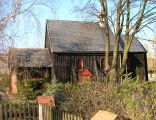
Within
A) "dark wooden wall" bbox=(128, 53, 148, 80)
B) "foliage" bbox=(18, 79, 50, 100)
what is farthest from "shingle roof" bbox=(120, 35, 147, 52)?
"foliage" bbox=(18, 79, 50, 100)

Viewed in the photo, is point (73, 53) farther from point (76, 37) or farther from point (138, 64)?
point (138, 64)

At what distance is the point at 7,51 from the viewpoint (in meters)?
17.7

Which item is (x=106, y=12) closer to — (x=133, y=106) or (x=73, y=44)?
(x=73, y=44)

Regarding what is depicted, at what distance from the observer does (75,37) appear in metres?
44.2

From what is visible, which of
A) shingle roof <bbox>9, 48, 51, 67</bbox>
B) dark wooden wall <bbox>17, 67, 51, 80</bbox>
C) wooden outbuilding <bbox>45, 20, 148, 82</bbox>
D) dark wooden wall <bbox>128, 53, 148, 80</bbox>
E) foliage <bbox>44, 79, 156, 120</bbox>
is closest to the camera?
foliage <bbox>44, 79, 156, 120</bbox>

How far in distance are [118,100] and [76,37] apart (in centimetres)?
3459

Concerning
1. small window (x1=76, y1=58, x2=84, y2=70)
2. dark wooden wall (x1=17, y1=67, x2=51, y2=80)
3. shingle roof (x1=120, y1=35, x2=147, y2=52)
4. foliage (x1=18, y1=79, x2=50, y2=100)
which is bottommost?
foliage (x1=18, y1=79, x2=50, y2=100)

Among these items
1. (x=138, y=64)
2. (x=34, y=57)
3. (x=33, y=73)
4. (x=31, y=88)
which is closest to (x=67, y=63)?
(x=34, y=57)

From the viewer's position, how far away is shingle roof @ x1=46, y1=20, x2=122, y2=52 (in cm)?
4175

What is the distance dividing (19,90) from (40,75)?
24.7ft

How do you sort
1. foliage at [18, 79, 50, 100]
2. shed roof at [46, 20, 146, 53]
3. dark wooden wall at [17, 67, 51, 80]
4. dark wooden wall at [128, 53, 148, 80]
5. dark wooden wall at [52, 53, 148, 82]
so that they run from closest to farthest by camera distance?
foliage at [18, 79, 50, 100]
dark wooden wall at [17, 67, 51, 80]
dark wooden wall at [52, 53, 148, 82]
shed roof at [46, 20, 146, 53]
dark wooden wall at [128, 53, 148, 80]

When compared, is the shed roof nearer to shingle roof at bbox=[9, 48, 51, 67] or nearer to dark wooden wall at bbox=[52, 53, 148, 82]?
dark wooden wall at bbox=[52, 53, 148, 82]

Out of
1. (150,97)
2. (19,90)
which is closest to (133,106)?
(150,97)

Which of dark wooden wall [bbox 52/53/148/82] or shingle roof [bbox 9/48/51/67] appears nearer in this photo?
shingle roof [bbox 9/48/51/67]
